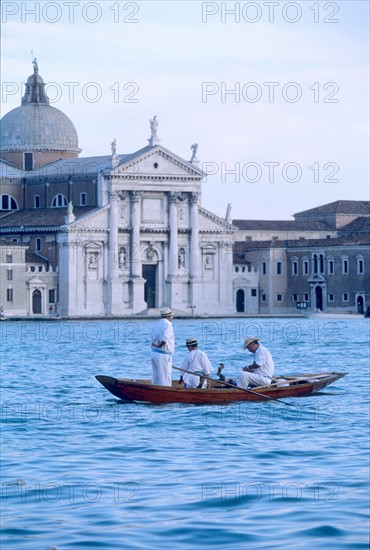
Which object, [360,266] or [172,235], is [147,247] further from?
[360,266]

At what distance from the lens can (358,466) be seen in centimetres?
1476

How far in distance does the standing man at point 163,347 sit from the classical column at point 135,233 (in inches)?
2286

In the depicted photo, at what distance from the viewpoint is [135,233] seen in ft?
262

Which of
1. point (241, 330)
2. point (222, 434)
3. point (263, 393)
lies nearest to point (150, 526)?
point (222, 434)

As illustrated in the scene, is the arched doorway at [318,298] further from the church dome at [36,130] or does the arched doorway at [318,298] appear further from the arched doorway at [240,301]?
the church dome at [36,130]

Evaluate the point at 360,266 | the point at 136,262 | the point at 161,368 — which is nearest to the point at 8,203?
the point at 136,262

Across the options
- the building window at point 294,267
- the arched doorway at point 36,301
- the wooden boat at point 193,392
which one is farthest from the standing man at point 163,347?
the building window at point 294,267

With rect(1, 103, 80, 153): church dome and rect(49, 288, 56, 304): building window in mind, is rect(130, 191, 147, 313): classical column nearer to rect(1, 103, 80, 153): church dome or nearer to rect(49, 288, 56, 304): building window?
rect(49, 288, 56, 304): building window

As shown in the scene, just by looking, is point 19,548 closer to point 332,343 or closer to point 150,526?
point 150,526

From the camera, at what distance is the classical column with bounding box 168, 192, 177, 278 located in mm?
80812

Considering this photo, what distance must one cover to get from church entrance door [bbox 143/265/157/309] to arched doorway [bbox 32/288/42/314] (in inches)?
262

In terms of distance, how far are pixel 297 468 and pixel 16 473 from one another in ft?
8.49

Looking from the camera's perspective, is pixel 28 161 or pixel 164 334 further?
pixel 28 161

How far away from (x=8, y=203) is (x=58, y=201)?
334 centimetres
